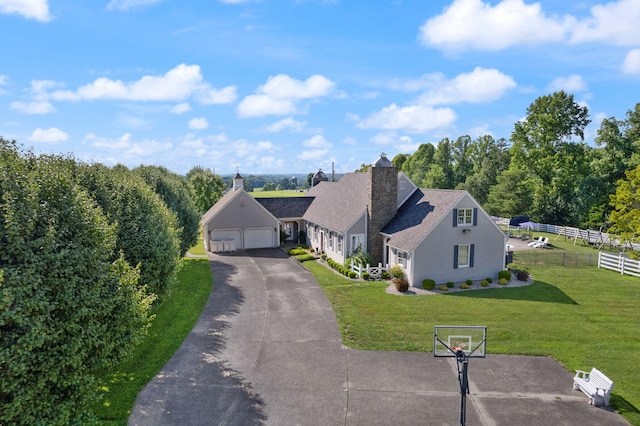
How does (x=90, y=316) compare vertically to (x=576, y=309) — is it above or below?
above

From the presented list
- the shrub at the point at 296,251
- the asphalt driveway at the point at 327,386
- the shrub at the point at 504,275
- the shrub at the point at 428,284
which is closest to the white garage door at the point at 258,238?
the shrub at the point at 296,251

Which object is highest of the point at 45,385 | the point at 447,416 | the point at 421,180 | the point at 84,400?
the point at 421,180

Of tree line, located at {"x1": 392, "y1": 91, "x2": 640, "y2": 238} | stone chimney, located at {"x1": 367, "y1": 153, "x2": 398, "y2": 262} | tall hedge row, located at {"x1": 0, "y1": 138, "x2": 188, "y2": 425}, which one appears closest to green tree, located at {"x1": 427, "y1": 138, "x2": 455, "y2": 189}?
tree line, located at {"x1": 392, "y1": 91, "x2": 640, "y2": 238}

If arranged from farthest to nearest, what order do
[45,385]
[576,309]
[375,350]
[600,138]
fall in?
1. [600,138]
2. [576,309]
3. [375,350]
4. [45,385]

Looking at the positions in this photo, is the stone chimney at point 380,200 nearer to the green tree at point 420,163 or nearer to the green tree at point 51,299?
the green tree at point 51,299

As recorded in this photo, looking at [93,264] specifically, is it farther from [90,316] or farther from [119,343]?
[119,343]

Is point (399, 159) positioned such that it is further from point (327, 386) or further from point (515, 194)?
point (327, 386)

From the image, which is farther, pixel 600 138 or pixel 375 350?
pixel 600 138

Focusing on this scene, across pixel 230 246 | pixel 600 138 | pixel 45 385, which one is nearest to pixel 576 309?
pixel 45 385
